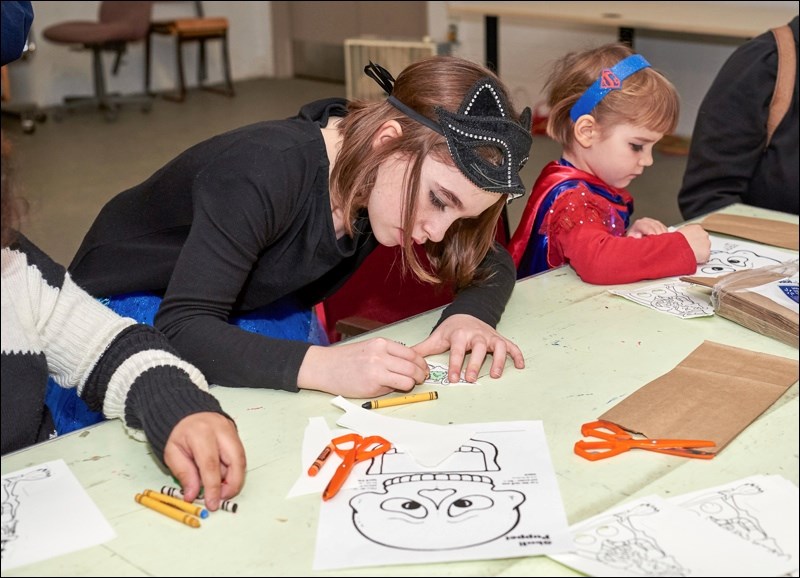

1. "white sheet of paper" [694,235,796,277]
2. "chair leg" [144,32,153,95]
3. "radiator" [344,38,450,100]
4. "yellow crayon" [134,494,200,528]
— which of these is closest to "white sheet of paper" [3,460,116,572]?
"yellow crayon" [134,494,200,528]

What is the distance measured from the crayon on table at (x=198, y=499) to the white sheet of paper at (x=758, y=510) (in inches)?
16.8

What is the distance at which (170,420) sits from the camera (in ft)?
3.23

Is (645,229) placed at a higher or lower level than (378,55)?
lower

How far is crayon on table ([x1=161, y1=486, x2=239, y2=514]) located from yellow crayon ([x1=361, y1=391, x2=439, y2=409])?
25 cm

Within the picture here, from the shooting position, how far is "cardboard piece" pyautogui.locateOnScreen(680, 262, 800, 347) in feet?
4.04

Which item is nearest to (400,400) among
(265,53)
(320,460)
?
(320,460)

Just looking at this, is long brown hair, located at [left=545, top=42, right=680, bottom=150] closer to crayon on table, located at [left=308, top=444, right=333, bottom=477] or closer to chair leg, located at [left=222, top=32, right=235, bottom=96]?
crayon on table, located at [left=308, top=444, right=333, bottom=477]

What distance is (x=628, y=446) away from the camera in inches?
39.4

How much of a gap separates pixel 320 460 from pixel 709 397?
1.56 ft

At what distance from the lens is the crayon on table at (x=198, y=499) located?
0.89 metres

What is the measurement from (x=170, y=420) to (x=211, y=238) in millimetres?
310

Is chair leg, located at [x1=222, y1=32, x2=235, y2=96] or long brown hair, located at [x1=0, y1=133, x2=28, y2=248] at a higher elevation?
long brown hair, located at [x1=0, y1=133, x2=28, y2=248]

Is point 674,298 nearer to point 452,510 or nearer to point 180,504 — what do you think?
point 452,510

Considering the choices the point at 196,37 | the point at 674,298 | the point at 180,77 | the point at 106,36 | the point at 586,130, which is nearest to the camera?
the point at 674,298
